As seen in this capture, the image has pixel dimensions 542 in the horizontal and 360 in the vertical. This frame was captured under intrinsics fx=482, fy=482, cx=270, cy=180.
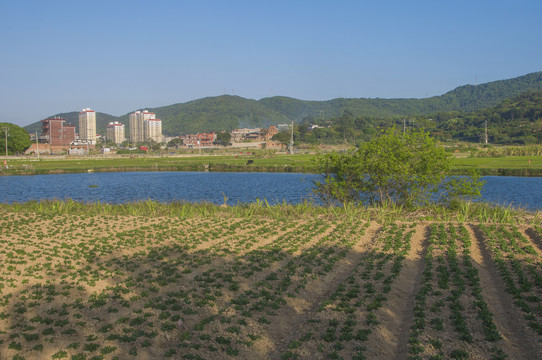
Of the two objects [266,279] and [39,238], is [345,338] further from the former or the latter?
[39,238]

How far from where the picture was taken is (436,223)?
19.0 m

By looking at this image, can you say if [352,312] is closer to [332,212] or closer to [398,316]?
[398,316]

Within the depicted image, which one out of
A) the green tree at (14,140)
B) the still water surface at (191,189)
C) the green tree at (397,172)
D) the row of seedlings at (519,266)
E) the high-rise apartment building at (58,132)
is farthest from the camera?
the high-rise apartment building at (58,132)

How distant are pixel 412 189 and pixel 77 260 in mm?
15519

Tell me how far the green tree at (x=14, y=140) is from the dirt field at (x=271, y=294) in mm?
100172

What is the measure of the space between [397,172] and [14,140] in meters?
105

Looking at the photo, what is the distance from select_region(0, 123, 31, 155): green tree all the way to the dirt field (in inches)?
3944

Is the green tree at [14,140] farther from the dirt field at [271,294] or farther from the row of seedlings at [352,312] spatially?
the row of seedlings at [352,312]

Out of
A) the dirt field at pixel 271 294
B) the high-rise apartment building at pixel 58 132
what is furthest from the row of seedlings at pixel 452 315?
the high-rise apartment building at pixel 58 132

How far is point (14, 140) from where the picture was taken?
106562 millimetres

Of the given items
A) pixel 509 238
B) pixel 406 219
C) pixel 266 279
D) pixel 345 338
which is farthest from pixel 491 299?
pixel 406 219

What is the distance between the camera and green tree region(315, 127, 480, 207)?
22656 millimetres

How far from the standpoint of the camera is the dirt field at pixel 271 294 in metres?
8.10

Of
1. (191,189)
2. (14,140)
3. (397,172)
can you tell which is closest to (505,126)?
(191,189)
